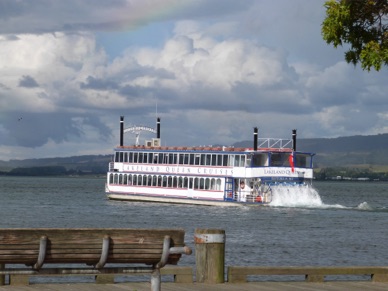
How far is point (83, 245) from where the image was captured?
11.4 m

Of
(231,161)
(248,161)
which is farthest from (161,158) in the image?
(248,161)

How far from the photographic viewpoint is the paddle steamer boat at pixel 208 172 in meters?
71.2

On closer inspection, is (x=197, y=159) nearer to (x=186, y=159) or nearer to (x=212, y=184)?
(x=186, y=159)

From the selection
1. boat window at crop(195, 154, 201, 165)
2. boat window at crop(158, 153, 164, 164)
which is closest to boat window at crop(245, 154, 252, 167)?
boat window at crop(195, 154, 201, 165)

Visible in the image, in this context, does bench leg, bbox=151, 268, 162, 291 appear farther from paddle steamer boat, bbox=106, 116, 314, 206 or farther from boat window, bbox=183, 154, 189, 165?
boat window, bbox=183, 154, 189, 165

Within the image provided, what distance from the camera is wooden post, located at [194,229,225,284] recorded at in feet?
52.0

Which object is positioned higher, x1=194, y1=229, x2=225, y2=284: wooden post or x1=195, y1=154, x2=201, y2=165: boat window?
x1=195, y1=154, x2=201, y2=165: boat window

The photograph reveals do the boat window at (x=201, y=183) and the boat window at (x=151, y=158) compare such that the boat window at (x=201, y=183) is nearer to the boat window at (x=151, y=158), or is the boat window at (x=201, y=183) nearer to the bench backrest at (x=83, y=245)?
the boat window at (x=151, y=158)

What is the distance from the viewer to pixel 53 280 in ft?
87.9

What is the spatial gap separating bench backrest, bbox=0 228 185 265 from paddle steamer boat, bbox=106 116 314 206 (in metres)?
58.8

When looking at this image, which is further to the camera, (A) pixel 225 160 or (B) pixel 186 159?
(B) pixel 186 159

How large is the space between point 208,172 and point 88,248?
6271 centimetres

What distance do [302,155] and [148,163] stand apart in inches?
576

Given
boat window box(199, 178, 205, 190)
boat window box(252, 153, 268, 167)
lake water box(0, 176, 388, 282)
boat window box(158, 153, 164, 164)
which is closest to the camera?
lake water box(0, 176, 388, 282)
